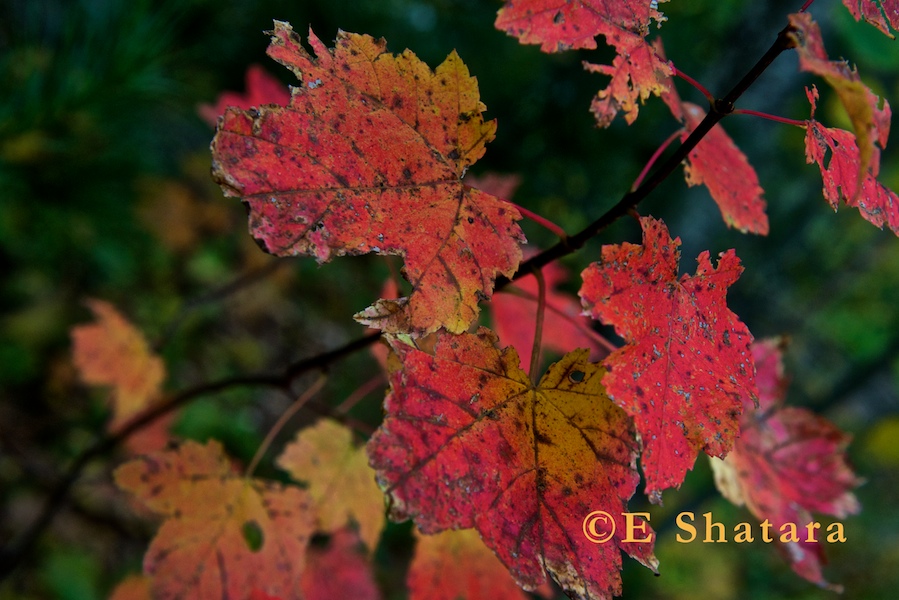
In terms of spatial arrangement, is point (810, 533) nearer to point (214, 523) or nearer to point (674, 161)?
point (674, 161)

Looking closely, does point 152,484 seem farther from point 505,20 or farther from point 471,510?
point 505,20

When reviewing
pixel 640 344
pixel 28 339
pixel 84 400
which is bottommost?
pixel 84 400

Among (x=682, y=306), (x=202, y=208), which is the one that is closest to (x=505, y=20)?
(x=682, y=306)

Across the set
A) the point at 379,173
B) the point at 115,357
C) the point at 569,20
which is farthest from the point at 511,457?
the point at 115,357

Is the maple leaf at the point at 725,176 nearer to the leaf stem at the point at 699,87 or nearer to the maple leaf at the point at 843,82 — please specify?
the leaf stem at the point at 699,87

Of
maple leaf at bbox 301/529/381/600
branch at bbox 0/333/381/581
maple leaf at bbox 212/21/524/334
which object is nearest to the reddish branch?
branch at bbox 0/333/381/581

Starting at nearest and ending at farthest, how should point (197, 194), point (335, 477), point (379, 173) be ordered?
point (379, 173) → point (335, 477) → point (197, 194)

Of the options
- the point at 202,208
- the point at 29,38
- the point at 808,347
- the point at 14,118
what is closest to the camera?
the point at 14,118

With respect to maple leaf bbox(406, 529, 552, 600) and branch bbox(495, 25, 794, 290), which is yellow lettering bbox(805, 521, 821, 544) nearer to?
maple leaf bbox(406, 529, 552, 600)
